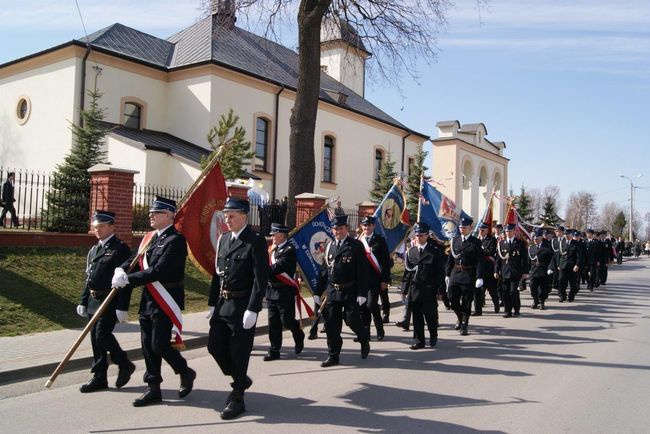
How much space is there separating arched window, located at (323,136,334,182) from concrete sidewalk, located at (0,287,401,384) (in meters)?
23.2

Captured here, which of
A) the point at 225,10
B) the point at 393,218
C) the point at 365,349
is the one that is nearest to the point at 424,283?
the point at 365,349

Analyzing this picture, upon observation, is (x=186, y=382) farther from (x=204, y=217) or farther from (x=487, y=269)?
(x=487, y=269)

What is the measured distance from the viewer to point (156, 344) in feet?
18.4

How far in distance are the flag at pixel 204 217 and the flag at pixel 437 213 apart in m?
6.02

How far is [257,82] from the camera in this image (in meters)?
27.2

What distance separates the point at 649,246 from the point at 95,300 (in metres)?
72.6

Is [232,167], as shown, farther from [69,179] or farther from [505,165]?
[505,165]

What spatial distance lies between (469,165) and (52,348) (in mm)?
36090

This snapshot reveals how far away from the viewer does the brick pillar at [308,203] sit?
15484mm

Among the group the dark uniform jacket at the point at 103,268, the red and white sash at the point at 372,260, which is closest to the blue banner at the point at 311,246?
the red and white sash at the point at 372,260

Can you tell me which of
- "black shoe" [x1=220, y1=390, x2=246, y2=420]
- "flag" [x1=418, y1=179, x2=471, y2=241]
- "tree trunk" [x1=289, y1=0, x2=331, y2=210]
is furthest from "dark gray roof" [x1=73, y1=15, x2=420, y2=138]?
"black shoe" [x1=220, y1=390, x2=246, y2=420]

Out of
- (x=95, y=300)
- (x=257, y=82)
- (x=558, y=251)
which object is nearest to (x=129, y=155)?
(x=257, y=82)

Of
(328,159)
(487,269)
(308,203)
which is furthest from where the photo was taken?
(328,159)

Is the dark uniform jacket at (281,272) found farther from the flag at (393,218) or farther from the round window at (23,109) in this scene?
the round window at (23,109)
